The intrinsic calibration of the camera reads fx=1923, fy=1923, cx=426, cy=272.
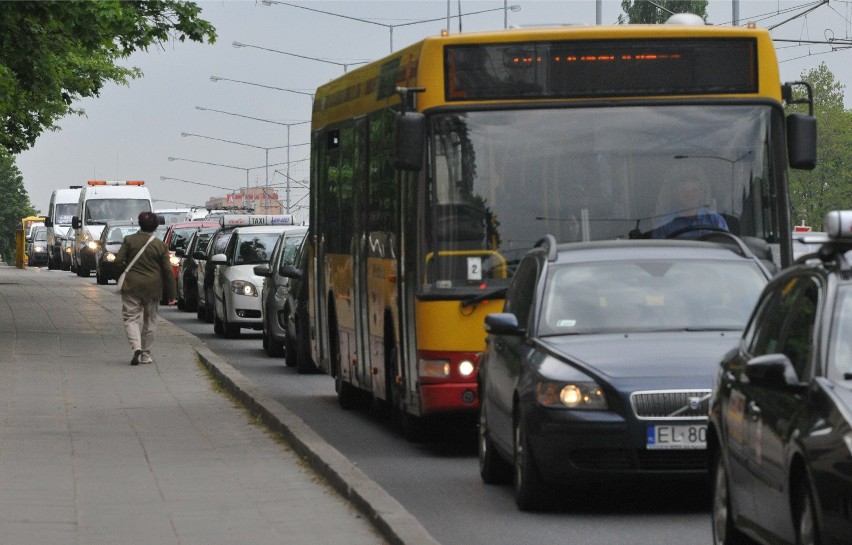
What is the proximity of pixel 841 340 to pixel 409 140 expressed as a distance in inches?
235

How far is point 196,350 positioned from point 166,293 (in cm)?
181

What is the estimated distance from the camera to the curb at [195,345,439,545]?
906cm

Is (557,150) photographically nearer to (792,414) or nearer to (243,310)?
(792,414)

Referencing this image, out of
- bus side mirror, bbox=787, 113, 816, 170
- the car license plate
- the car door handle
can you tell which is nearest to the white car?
bus side mirror, bbox=787, 113, 816, 170

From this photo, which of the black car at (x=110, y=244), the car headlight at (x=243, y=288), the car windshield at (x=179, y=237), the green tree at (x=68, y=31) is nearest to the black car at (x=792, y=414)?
the green tree at (x=68, y=31)

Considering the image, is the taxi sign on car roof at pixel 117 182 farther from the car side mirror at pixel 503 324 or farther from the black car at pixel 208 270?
the car side mirror at pixel 503 324

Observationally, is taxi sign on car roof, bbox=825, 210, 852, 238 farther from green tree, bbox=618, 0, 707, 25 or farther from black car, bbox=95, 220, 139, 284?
green tree, bbox=618, 0, 707, 25

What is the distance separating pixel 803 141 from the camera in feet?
40.9

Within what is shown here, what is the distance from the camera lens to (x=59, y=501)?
35.0ft

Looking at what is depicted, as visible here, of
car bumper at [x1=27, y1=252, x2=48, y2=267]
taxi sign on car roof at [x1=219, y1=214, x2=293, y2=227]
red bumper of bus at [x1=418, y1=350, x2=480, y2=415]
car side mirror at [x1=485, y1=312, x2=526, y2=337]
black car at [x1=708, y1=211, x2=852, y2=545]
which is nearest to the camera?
black car at [x1=708, y1=211, x2=852, y2=545]

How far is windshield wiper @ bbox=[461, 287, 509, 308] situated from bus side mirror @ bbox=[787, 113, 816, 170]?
2.08m

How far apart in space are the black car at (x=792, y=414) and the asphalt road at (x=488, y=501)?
54.7 inches

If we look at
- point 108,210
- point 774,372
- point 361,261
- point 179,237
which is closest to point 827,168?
point 108,210

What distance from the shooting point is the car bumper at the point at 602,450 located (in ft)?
32.8
